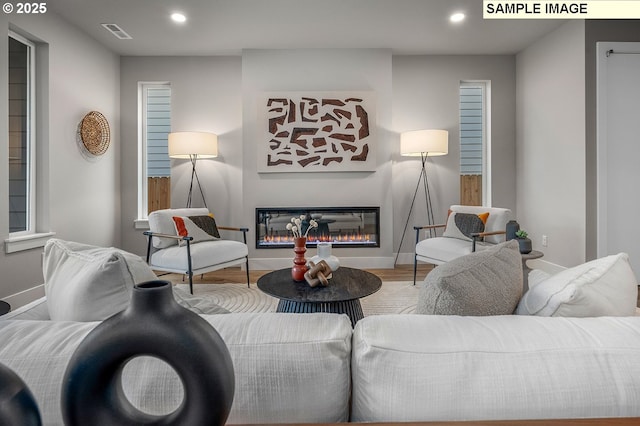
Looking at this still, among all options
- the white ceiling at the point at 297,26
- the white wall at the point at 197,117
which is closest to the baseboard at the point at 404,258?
the white wall at the point at 197,117

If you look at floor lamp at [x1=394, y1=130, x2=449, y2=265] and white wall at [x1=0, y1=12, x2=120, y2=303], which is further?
floor lamp at [x1=394, y1=130, x2=449, y2=265]

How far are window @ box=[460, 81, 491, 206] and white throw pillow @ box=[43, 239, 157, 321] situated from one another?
15.2 ft

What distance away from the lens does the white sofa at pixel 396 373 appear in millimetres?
638

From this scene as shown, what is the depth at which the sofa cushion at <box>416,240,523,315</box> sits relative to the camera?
0.89m

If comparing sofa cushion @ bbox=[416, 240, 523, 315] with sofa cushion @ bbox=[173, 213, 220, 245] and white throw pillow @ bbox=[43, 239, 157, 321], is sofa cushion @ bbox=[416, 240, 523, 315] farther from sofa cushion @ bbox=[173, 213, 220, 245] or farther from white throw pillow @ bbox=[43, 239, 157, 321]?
sofa cushion @ bbox=[173, 213, 220, 245]

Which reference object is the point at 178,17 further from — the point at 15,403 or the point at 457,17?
the point at 15,403

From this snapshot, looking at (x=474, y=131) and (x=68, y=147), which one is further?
(x=474, y=131)

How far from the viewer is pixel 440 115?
4742 mm

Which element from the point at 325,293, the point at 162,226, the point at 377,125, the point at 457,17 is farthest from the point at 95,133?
the point at 457,17

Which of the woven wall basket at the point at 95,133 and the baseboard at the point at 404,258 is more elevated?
the woven wall basket at the point at 95,133

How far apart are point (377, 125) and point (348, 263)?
179 cm

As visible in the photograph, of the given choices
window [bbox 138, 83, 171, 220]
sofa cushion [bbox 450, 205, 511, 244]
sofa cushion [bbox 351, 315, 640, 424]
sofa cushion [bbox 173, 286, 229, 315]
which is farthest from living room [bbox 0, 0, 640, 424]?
sofa cushion [bbox 450, 205, 511, 244]

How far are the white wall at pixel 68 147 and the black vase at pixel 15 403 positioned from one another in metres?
3.46

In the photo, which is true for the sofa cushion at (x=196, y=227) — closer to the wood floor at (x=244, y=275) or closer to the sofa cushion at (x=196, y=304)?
the wood floor at (x=244, y=275)
